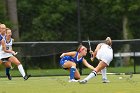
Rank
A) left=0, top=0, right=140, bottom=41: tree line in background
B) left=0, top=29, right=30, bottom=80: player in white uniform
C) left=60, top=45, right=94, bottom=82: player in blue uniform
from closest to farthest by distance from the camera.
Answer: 1. left=60, top=45, right=94, bottom=82: player in blue uniform
2. left=0, top=29, right=30, bottom=80: player in white uniform
3. left=0, top=0, right=140, bottom=41: tree line in background

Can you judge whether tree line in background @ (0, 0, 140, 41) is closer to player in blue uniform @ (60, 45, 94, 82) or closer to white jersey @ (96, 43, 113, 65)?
player in blue uniform @ (60, 45, 94, 82)

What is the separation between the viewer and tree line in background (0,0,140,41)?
198 feet

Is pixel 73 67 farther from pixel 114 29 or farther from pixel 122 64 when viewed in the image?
pixel 114 29

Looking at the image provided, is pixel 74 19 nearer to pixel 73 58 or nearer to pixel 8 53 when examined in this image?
pixel 8 53

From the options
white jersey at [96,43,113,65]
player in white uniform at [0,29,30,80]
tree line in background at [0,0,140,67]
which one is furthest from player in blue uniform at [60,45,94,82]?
tree line in background at [0,0,140,67]

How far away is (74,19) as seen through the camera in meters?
62.7

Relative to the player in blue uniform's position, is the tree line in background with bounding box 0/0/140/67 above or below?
above

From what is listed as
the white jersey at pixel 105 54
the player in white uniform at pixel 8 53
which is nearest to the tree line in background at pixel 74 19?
the player in white uniform at pixel 8 53

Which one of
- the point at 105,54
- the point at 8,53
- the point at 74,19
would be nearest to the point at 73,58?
the point at 105,54

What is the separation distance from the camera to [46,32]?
6075 centimetres

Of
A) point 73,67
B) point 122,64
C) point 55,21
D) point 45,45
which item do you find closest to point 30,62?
point 45,45

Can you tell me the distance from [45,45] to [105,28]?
31975 millimetres

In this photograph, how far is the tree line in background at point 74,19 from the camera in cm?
6025

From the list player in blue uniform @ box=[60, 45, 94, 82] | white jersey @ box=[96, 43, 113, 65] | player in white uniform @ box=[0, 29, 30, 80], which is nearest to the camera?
white jersey @ box=[96, 43, 113, 65]
